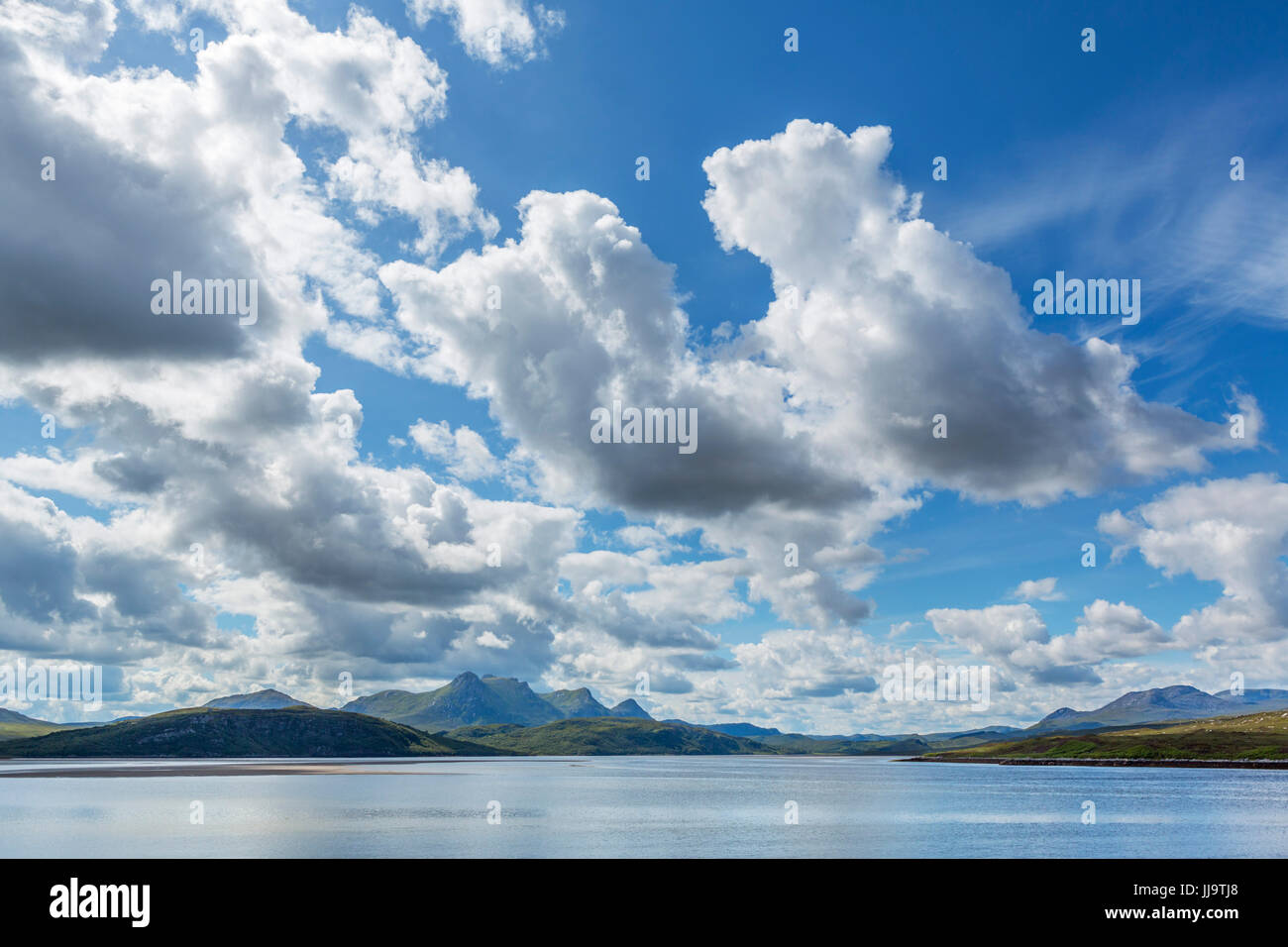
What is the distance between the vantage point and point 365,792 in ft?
647

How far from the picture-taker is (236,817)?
428 feet
